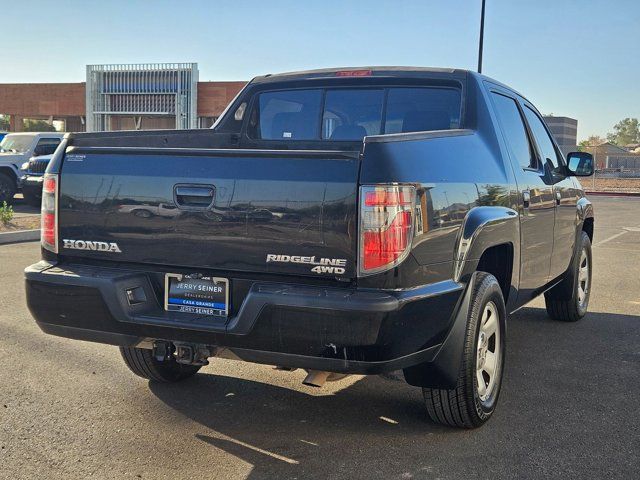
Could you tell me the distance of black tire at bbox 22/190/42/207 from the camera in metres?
18.6

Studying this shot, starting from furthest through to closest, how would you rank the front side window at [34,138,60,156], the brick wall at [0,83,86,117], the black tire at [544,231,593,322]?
the brick wall at [0,83,86,117] < the front side window at [34,138,60,156] < the black tire at [544,231,593,322]

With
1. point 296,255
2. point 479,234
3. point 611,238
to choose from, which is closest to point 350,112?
point 479,234

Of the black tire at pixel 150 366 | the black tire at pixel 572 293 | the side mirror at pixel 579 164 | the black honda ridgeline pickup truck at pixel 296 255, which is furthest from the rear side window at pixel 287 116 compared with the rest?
the black tire at pixel 572 293

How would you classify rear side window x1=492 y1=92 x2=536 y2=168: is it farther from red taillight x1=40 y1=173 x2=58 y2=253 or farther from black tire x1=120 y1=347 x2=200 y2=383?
red taillight x1=40 y1=173 x2=58 y2=253

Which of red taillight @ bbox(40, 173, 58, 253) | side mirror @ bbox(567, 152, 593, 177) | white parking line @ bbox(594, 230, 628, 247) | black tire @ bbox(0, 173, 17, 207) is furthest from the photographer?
black tire @ bbox(0, 173, 17, 207)

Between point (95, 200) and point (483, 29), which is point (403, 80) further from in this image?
point (483, 29)

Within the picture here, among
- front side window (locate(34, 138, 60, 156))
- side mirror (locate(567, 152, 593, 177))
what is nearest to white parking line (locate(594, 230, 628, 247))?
side mirror (locate(567, 152, 593, 177))

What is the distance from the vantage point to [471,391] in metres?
3.90

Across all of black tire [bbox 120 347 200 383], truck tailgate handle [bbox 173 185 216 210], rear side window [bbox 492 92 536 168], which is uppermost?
rear side window [bbox 492 92 536 168]

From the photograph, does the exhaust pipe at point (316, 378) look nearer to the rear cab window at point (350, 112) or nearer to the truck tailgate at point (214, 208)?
the truck tailgate at point (214, 208)

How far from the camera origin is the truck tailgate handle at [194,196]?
3568 mm

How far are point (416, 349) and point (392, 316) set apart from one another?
29 centimetres

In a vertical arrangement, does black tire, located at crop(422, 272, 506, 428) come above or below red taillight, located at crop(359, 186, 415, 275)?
below

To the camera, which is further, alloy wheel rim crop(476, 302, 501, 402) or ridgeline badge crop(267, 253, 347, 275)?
alloy wheel rim crop(476, 302, 501, 402)
